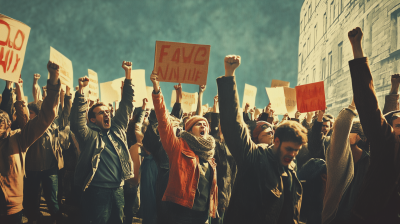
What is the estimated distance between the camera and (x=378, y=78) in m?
13.7

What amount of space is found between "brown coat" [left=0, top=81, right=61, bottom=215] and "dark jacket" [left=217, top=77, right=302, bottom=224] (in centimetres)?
163

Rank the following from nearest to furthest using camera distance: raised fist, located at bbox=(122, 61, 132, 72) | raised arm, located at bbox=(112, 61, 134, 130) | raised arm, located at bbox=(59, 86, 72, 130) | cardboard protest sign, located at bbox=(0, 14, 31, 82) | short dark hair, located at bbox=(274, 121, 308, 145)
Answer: short dark hair, located at bbox=(274, 121, 308, 145) < cardboard protest sign, located at bbox=(0, 14, 31, 82) < raised fist, located at bbox=(122, 61, 132, 72) < raised arm, located at bbox=(112, 61, 134, 130) < raised arm, located at bbox=(59, 86, 72, 130)

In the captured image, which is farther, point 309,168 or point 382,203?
point 309,168

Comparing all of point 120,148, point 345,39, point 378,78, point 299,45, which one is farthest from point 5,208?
point 299,45

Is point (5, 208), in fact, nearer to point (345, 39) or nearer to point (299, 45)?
point (345, 39)

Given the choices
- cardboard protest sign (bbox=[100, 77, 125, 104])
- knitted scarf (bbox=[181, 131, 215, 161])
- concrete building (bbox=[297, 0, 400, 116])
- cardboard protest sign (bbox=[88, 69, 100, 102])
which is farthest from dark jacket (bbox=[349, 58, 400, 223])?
concrete building (bbox=[297, 0, 400, 116])

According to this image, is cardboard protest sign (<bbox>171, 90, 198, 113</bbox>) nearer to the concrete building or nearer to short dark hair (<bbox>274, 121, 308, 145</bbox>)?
short dark hair (<bbox>274, 121, 308, 145</bbox>)

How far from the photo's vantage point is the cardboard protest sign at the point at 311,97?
4.13 metres

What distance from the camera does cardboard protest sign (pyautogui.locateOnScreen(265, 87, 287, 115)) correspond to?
585 cm

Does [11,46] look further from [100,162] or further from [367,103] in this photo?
[367,103]

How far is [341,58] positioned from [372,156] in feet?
63.6

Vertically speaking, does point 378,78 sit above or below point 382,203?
above

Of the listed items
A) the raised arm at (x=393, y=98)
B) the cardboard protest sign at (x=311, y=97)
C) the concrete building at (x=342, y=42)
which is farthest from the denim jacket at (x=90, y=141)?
the concrete building at (x=342, y=42)

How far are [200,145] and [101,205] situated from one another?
1.25 m
